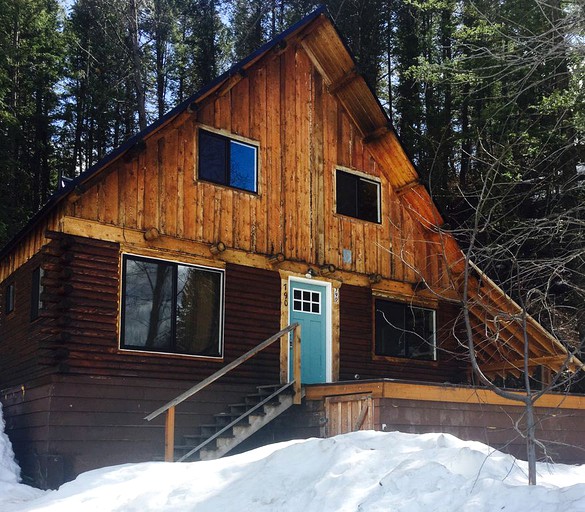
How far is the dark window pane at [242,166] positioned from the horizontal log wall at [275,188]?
16 cm

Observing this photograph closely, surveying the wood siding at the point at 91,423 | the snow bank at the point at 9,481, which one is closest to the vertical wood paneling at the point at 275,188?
the wood siding at the point at 91,423

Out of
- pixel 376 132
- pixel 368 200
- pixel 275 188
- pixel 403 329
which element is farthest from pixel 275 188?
pixel 403 329

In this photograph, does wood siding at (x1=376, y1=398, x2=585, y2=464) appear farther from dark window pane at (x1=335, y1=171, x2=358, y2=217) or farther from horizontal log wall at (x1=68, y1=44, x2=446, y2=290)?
dark window pane at (x1=335, y1=171, x2=358, y2=217)

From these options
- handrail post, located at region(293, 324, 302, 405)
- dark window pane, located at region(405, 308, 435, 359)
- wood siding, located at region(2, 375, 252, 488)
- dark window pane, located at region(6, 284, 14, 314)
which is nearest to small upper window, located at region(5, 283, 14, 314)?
dark window pane, located at region(6, 284, 14, 314)

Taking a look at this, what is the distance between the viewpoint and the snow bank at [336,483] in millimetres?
5773

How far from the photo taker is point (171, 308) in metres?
11.9

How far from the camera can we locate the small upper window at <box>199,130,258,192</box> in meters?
13.0

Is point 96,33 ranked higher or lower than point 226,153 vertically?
higher

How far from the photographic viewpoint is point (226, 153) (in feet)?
43.3

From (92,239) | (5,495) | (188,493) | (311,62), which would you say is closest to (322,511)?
(188,493)

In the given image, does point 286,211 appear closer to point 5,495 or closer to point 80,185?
point 80,185

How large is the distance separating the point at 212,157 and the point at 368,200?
3.83 metres

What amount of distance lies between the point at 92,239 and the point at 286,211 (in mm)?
3923

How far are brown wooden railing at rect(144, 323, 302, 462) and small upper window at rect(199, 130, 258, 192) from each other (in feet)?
9.53
